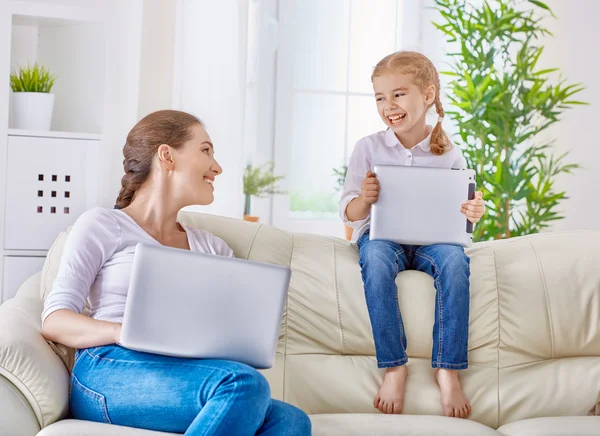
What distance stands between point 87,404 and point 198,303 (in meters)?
0.35

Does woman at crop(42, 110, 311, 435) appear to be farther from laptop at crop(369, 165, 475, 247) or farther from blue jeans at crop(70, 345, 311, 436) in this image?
laptop at crop(369, 165, 475, 247)

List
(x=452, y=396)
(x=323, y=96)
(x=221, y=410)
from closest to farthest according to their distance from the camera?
(x=221, y=410) < (x=452, y=396) < (x=323, y=96)

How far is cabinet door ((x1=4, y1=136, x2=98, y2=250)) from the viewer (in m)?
2.42

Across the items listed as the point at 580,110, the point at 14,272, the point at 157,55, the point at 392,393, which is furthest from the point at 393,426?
the point at 580,110

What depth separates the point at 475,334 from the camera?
78.1 inches

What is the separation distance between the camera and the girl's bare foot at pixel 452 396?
→ 1877 millimetres

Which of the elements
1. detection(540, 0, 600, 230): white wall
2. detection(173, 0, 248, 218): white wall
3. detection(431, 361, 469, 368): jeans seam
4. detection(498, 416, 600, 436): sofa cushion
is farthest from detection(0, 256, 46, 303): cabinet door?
detection(540, 0, 600, 230): white wall

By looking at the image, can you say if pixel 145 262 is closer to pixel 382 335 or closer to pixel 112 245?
pixel 112 245

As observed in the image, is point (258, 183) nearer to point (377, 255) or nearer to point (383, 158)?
point (383, 158)

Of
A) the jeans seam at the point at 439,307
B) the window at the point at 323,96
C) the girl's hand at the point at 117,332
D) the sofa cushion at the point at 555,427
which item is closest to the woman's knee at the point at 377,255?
the jeans seam at the point at 439,307

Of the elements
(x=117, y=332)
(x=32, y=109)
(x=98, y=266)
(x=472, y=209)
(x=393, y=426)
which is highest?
(x=32, y=109)

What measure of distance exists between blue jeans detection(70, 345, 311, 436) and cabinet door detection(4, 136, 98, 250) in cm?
104

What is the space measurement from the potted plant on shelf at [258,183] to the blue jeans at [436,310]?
59.5 inches

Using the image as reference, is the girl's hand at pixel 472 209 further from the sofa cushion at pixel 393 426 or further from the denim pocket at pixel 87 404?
the denim pocket at pixel 87 404
